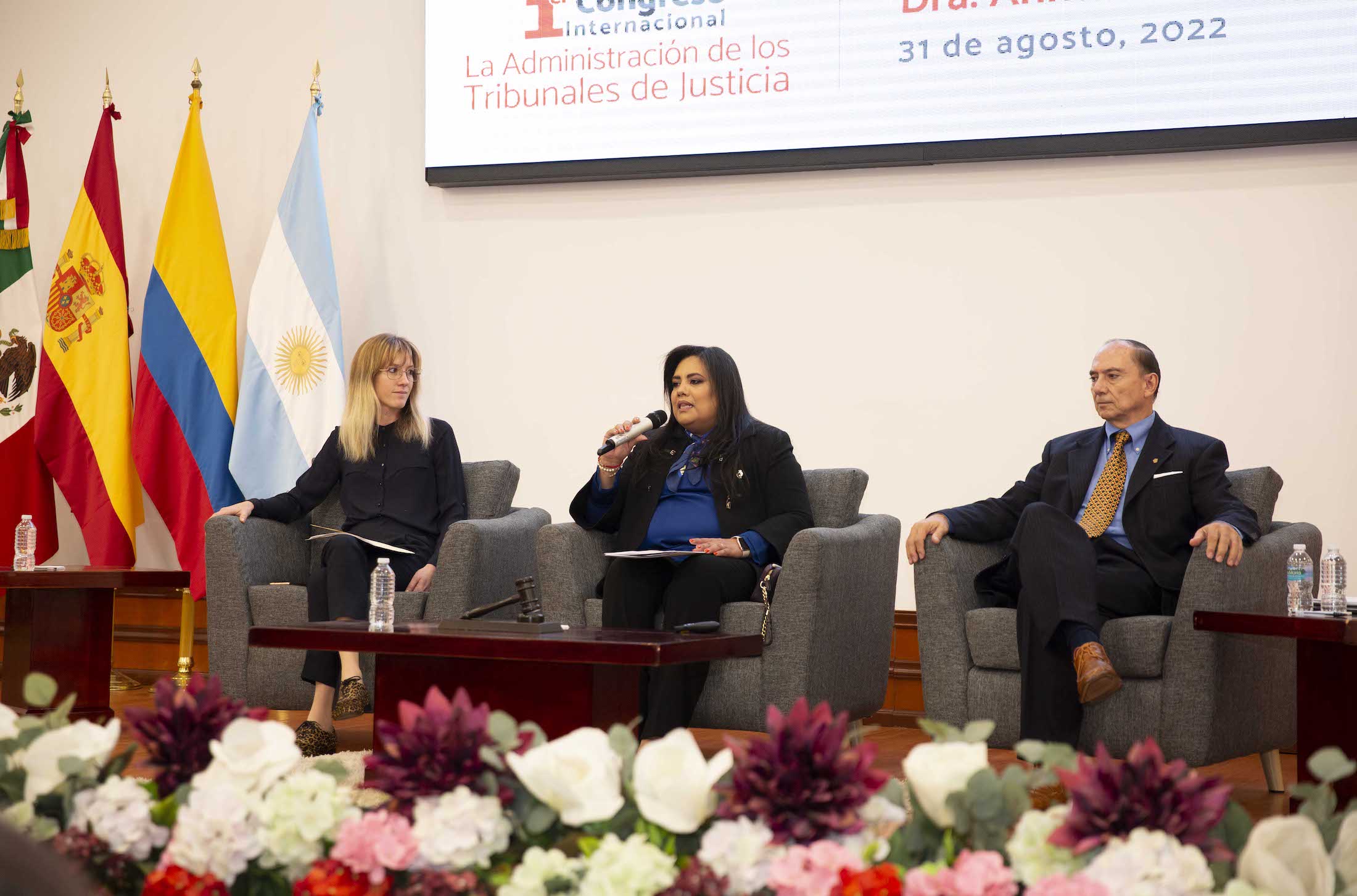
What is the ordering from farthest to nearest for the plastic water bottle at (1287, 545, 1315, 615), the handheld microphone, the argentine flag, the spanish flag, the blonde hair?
the spanish flag
the argentine flag
the blonde hair
the handheld microphone
the plastic water bottle at (1287, 545, 1315, 615)

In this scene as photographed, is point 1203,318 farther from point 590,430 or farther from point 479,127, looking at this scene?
point 479,127

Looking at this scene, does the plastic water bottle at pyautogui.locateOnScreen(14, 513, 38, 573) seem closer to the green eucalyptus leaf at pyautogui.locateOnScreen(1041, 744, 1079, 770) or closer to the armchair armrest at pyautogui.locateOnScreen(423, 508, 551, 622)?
the armchair armrest at pyautogui.locateOnScreen(423, 508, 551, 622)

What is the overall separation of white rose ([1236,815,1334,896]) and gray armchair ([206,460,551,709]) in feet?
10.00

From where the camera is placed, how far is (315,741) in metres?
3.73

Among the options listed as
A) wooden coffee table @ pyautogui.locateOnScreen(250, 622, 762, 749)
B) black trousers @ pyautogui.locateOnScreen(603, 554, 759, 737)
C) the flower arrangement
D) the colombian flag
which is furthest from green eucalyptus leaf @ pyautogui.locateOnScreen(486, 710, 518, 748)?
the colombian flag

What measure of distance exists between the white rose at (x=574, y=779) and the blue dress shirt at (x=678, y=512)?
9.07 ft

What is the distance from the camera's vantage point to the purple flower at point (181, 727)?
3.64ft

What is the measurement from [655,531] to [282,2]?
281cm

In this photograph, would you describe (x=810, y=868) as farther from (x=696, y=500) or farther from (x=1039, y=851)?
(x=696, y=500)

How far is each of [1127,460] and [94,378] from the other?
11.8ft

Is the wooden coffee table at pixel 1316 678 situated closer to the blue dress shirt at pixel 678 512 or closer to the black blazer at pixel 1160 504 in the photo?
the black blazer at pixel 1160 504

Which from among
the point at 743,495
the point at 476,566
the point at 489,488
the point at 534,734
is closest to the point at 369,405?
the point at 489,488

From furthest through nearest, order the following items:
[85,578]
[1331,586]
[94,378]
A: 1. [94,378]
2. [85,578]
3. [1331,586]

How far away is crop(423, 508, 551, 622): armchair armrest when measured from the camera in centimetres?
380
